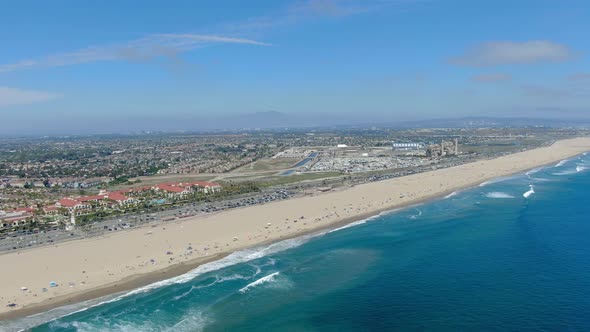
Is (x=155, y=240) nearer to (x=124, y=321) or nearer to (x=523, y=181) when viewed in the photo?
(x=124, y=321)

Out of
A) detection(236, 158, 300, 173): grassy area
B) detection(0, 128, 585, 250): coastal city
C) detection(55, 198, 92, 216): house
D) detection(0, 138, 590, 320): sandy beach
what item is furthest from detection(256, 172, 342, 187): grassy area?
detection(55, 198, 92, 216): house

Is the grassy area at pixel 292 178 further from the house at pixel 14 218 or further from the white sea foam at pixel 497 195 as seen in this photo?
the house at pixel 14 218

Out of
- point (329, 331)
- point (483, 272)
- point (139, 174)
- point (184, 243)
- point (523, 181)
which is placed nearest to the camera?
point (329, 331)

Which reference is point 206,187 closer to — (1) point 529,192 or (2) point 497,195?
(2) point 497,195

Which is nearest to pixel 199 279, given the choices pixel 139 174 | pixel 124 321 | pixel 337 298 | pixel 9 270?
pixel 124 321

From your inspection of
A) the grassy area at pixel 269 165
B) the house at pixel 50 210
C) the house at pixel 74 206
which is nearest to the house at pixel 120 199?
the house at pixel 74 206

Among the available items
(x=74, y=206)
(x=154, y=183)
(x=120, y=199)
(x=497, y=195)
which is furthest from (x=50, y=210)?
(x=497, y=195)
